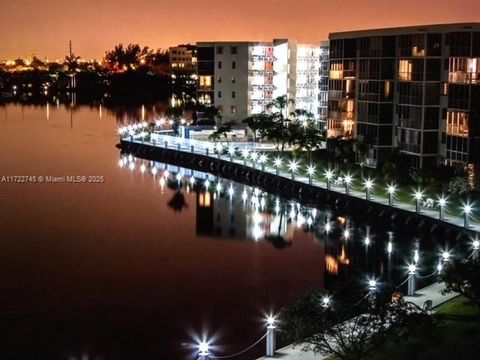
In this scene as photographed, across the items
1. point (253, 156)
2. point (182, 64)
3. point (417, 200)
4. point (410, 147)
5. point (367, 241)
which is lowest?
point (367, 241)

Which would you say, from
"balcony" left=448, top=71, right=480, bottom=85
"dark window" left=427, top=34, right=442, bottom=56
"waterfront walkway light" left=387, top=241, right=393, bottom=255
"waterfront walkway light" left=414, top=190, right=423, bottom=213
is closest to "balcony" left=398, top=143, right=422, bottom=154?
"balcony" left=448, top=71, right=480, bottom=85

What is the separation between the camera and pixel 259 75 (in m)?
44.0

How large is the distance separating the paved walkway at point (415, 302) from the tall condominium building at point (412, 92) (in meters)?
12.7

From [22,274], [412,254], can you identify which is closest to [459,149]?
[412,254]

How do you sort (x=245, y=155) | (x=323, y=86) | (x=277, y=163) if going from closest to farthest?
(x=277, y=163)
(x=245, y=155)
(x=323, y=86)

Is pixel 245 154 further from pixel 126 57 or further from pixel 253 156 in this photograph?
pixel 126 57

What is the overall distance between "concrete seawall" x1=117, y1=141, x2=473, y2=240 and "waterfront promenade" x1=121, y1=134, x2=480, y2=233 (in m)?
0.14

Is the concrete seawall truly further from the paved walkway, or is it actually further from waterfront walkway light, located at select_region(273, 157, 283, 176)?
the paved walkway

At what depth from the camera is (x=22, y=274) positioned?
1764 cm

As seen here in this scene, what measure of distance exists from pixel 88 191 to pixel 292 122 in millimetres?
12432

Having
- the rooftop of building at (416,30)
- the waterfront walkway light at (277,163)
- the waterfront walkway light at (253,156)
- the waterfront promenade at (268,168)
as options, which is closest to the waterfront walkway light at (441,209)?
the waterfront promenade at (268,168)

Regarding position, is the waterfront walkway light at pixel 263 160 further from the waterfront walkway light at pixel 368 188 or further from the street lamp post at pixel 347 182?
the waterfront walkway light at pixel 368 188

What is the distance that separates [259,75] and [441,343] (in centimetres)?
3467

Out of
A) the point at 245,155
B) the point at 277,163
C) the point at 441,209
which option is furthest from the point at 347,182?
the point at 245,155
